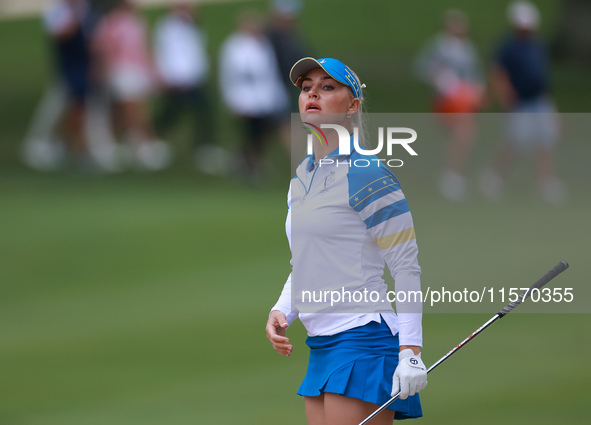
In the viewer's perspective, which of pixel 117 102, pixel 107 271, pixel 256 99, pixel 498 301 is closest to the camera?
pixel 498 301

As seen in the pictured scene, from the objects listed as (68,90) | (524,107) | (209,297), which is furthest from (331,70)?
(68,90)

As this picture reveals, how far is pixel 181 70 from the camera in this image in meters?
14.9

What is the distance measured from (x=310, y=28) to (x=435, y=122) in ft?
32.1

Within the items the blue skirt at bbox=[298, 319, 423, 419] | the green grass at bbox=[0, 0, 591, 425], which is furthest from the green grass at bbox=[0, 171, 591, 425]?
the blue skirt at bbox=[298, 319, 423, 419]

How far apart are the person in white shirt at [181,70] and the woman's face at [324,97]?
35.8ft

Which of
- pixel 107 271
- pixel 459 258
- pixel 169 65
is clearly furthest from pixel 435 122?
pixel 459 258

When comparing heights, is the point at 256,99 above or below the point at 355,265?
below

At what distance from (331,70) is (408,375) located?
1152mm

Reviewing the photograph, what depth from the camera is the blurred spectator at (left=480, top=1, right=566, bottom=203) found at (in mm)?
14289

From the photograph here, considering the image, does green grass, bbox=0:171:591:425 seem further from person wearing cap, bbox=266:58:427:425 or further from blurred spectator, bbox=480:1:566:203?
blurred spectator, bbox=480:1:566:203

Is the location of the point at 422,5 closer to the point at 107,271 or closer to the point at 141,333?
the point at 107,271

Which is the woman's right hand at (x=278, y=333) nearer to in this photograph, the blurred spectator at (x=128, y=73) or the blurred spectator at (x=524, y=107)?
the blurred spectator at (x=524, y=107)

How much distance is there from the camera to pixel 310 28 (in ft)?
79.0

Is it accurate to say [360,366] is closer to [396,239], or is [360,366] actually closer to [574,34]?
[396,239]
